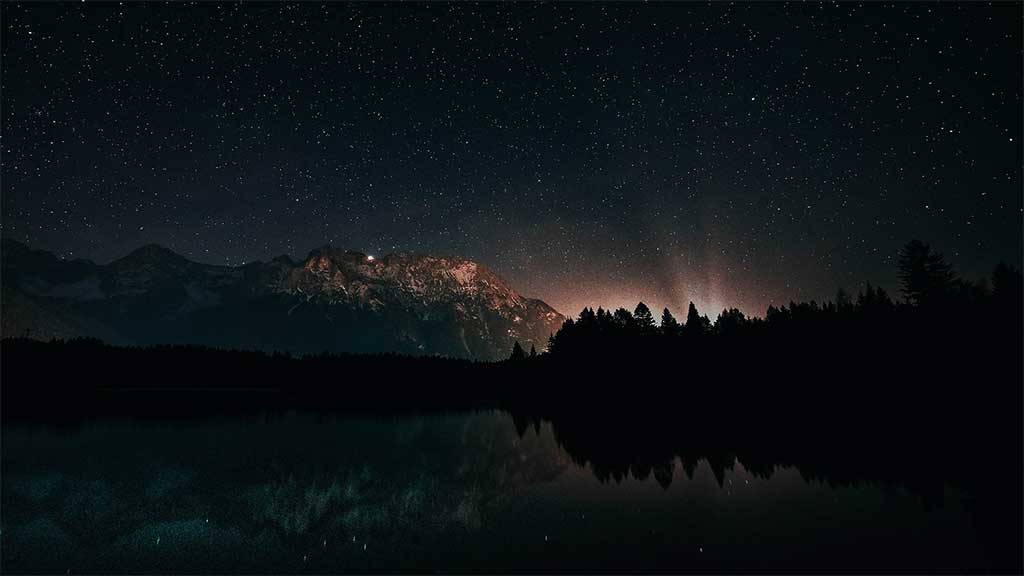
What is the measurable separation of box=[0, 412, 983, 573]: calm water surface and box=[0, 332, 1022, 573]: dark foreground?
0.11 meters

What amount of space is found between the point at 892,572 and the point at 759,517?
5.66 m

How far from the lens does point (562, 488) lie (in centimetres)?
2605

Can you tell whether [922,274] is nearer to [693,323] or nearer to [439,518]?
[693,323]

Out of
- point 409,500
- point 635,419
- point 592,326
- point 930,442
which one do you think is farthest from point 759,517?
point 592,326

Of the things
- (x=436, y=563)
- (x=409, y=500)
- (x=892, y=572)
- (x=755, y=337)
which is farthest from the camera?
(x=755, y=337)

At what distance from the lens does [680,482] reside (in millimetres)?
25969

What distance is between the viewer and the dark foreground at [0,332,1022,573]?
16.2 m

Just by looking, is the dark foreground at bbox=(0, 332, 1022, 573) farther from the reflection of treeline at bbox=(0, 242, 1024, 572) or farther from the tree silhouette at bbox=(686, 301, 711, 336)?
the tree silhouette at bbox=(686, 301, 711, 336)

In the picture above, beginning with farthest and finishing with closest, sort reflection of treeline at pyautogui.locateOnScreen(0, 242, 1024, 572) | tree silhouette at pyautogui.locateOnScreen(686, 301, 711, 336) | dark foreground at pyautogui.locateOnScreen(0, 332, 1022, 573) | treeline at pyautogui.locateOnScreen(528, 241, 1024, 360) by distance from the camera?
1. tree silhouette at pyautogui.locateOnScreen(686, 301, 711, 336)
2. treeline at pyautogui.locateOnScreen(528, 241, 1024, 360)
3. reflection of treeline at pyautogui.locateOnScreen(0, 242, 1024, 572)
4. dark foreground at pyautogui.locateOnScreen(0, 332, 1022, 573)

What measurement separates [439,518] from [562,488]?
25.9ft

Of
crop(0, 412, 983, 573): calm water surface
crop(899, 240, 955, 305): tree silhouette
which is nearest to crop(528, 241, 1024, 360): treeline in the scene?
crop(899, 240, 955, 305): tree silhouette

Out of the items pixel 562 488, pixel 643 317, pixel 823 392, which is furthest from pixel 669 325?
pixel 562 488

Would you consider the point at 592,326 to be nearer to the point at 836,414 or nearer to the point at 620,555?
the point at 836,414

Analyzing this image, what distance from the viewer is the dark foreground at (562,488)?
16188 mm
